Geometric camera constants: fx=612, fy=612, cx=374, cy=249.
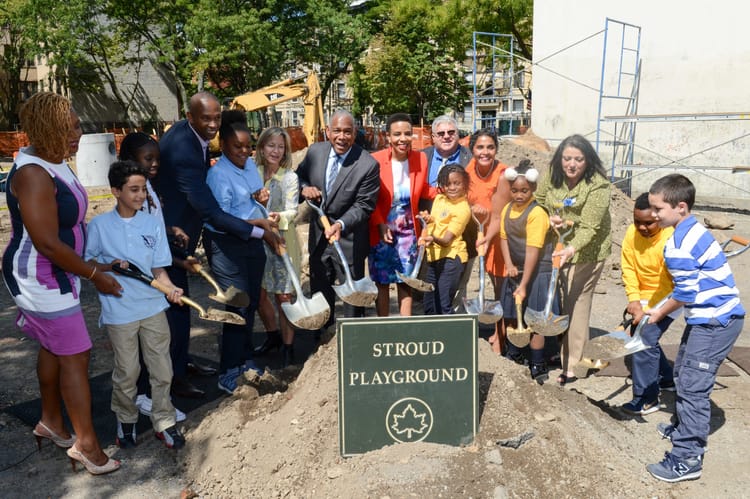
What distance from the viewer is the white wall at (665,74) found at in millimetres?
13367

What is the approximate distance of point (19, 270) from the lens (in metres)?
3.06

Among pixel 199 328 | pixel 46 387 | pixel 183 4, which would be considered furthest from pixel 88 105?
pixel 46 387

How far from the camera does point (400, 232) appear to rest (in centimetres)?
455

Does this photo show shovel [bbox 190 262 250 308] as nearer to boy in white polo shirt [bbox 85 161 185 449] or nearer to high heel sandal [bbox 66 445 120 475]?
boy in white polo shirt [bbox 85 161 185 449]

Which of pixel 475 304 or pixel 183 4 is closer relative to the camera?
pixel 475 304

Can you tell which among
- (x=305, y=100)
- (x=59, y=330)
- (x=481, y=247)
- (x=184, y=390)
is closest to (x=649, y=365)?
(x=481, y=247)

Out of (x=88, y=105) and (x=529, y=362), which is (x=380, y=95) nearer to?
(x=88, y=105)

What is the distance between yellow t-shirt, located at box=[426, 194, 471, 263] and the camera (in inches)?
172

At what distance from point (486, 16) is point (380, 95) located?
8.46 metres

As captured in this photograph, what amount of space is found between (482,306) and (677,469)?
1585mm

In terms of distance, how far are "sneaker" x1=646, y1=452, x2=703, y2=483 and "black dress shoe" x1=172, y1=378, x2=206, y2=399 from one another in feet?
9.56

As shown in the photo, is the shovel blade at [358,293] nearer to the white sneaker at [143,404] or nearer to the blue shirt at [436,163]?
the blue shirt at [436,163]

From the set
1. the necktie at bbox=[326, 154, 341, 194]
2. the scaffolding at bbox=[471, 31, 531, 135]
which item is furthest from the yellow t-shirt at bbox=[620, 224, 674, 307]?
the scaffolding at bbox=[471, 31, 531, 135]

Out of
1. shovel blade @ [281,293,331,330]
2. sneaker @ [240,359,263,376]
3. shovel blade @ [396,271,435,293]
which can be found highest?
shovel blade @ [396,271,435,293]
